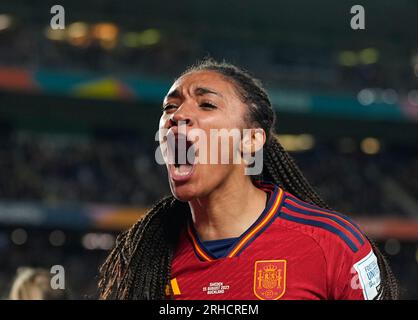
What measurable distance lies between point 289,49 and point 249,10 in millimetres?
1705

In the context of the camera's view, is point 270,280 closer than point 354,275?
No

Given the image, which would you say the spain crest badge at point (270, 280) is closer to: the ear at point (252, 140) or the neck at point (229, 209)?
the neck at point (229, 209)

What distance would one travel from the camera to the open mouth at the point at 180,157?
2988mm

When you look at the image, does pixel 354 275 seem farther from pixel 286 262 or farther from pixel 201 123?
pixel 201 123

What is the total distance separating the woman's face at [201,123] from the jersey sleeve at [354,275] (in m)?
0.53

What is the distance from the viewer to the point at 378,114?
19.7 metres

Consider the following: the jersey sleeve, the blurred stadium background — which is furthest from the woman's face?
the blurred stadium background

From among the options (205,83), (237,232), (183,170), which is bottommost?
(237,232)

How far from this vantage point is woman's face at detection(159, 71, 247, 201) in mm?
2969

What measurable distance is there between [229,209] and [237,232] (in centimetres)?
9

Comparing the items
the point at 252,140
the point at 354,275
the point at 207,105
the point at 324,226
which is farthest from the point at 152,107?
the point at 354,275

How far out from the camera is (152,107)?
20203 millimetres

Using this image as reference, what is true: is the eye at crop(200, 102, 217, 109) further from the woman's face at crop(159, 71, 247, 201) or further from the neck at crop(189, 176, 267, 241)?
the neck at crop(189, 176, 267, 241)

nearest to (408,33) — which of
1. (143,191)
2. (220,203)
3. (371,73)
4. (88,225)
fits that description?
(371,73)
